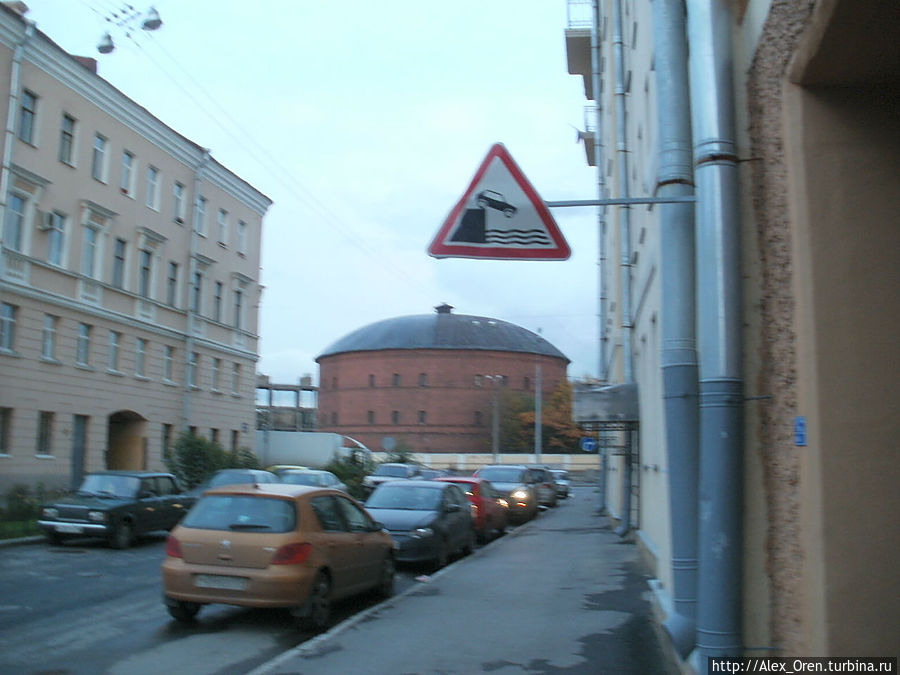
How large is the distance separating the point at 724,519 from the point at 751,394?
2.55 feet

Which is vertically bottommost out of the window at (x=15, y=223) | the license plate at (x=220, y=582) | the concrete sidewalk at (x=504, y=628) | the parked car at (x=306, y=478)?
the concrete sidewalk at (x=504, y=628)

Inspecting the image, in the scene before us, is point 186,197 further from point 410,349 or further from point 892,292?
point 410,349

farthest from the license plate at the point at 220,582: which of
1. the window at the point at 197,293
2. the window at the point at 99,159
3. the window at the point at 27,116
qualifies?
the window at the point at 197,293

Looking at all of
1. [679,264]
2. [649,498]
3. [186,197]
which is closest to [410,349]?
[186,197]

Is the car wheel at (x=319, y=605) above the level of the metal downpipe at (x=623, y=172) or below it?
below

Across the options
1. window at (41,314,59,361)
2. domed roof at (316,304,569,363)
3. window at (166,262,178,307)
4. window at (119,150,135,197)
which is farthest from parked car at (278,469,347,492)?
domed roof at (316,304,569,363)

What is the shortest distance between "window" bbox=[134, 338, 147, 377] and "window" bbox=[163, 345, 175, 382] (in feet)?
4.80

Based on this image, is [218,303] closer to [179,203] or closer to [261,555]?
[179,203]

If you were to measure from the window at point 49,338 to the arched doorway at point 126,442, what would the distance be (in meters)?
5.66

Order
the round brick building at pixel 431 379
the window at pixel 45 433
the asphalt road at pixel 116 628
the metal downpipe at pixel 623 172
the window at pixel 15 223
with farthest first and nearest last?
the round brick building at pixel 431 379
the window at pixel 45 433
the window at pixel 15 223
the metal downpipe at pixel 623 172
the asphalt road at pixel 116 628

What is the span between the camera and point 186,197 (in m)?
36.9

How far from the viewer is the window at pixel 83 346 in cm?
2939

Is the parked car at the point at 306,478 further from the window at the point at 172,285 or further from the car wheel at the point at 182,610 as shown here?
the car wheel at the point at 182,610

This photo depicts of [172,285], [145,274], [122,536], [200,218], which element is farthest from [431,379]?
[122,536]
